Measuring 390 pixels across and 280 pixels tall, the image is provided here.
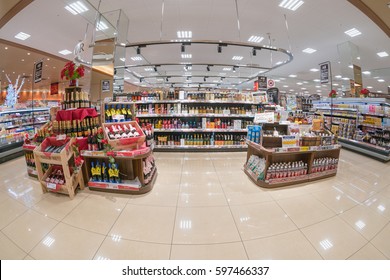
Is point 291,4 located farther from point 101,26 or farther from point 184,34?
point 101,26

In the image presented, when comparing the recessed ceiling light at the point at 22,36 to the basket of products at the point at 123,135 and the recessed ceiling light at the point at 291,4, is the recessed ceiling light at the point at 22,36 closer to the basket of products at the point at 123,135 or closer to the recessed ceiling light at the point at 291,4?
the basket of products at the point at 123,135

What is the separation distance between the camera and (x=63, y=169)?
260cm

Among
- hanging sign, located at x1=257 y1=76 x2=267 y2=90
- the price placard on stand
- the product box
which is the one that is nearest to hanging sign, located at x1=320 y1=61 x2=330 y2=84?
hanging sign, located at x1=257 y1=76 x2=267 y2=90

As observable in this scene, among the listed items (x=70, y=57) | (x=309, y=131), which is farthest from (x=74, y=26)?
(x=309, y=131)

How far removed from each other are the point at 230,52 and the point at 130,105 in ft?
23.3

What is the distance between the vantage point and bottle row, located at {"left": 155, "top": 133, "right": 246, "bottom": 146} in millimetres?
5547

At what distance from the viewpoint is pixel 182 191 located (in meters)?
3.00

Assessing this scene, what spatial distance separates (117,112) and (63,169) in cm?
144

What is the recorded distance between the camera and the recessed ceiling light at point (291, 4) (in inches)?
177

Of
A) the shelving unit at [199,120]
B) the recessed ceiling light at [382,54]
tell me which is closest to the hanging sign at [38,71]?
the shelving unit at [199,120]

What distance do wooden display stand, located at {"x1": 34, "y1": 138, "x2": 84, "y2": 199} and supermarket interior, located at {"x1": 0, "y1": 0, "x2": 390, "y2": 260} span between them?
2 centimetres

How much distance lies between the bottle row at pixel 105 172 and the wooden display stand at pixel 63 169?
25 cm

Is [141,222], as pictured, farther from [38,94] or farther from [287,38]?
[38,94]

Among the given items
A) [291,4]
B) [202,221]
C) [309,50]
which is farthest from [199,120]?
[309,50]
